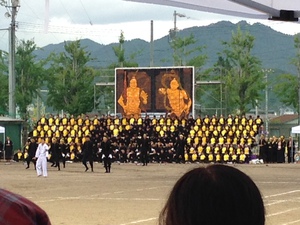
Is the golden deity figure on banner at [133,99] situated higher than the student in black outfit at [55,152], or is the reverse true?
the golden deity figure on banner at [133,99]

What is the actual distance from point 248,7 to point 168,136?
4644 cm

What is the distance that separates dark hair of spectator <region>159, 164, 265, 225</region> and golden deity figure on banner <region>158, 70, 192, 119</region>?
5201 cm

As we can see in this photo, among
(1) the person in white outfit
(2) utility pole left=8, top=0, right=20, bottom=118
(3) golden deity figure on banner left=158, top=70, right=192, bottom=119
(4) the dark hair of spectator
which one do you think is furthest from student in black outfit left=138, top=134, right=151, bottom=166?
(4) the dark hair of spectator

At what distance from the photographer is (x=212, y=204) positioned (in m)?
2.51

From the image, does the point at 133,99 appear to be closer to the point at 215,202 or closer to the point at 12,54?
the point at 12,54

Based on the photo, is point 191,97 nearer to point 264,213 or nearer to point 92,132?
point 92,132

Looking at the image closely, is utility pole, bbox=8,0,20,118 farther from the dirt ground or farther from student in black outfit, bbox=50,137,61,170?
the dirt ground

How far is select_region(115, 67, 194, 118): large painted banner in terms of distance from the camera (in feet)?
181

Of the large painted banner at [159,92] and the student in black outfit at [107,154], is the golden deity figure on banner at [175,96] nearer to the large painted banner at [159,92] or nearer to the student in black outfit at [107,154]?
the large painted banner at [159,92]

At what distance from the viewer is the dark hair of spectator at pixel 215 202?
2508 millimetres

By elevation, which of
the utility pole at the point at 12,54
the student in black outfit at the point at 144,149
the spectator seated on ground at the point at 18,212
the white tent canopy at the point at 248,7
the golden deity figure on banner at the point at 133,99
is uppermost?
the utility pole at the point at 12,54

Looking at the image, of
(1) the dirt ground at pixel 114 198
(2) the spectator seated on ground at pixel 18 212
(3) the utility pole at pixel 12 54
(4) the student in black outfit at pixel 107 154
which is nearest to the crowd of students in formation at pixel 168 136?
(3) the utility pole at pixel 12 54

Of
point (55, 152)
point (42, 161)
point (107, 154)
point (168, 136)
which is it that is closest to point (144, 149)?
point (168, 136)

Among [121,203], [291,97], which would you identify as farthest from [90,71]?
[121,203]
